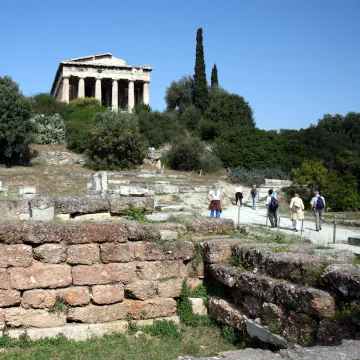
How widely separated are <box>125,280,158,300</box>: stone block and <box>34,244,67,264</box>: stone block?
3.37 ft

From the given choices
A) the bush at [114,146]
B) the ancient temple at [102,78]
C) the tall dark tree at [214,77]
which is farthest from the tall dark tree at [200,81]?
the bush at [114,146]

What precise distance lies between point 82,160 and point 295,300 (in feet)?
133

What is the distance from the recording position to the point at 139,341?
6.13 m

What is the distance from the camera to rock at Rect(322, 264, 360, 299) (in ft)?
15.6

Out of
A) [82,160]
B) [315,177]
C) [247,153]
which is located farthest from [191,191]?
[247,153]

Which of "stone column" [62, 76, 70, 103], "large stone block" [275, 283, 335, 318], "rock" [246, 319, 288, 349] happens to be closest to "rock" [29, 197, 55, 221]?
"rock" [246, 319, 288, 349]

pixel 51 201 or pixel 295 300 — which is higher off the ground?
pixel 51 201

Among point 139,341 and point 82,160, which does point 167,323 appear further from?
point 82,160

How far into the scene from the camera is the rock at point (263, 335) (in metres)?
5.22

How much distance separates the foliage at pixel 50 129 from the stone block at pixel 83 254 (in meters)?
42.4

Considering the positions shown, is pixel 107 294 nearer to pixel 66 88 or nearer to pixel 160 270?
pixel 160 270

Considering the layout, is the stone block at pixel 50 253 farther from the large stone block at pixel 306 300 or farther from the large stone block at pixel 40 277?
the large stone block at pixel 306 300

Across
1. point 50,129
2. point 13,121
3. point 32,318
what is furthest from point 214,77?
point 32,318

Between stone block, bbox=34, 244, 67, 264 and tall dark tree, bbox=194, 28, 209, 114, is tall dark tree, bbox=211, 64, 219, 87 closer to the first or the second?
tall dark tree, bbox=194, 28, 209, 114
